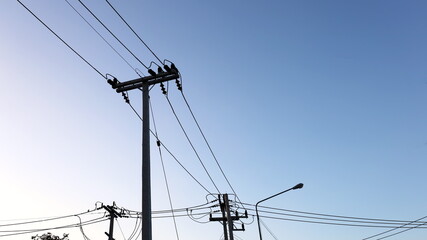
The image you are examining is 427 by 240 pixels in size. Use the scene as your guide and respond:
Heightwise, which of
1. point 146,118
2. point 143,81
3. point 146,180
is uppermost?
point 143,81

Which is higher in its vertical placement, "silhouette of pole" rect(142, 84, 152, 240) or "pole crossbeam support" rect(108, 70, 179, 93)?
"pole crossbeam support" rect(108, 70, 179, 93)

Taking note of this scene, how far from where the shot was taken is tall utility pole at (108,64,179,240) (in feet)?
28.8

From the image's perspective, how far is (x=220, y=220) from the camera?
30.5 m

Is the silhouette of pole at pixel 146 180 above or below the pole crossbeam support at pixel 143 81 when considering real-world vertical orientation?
below

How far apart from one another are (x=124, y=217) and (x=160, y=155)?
21.2 m

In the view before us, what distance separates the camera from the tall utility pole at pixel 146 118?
8781 millimetres

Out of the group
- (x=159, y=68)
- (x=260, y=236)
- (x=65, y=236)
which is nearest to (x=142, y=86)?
(x=159, y=68)

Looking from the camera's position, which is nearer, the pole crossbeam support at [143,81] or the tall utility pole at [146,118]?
the tall utility pole at [146,118]

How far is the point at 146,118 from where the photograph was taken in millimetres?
10547

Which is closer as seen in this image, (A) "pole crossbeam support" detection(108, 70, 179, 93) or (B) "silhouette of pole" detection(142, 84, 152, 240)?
(B) "silhouette of pole" detection(142, 84, 152, 240)

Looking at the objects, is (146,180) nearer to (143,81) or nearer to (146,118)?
(146,118)

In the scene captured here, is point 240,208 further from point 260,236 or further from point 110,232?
point 110,232

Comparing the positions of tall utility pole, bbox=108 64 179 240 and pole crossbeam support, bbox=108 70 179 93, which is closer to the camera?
tall utility pole, bbox=108 64 179 240

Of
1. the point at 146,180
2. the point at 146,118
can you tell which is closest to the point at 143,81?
the point at 146,118
